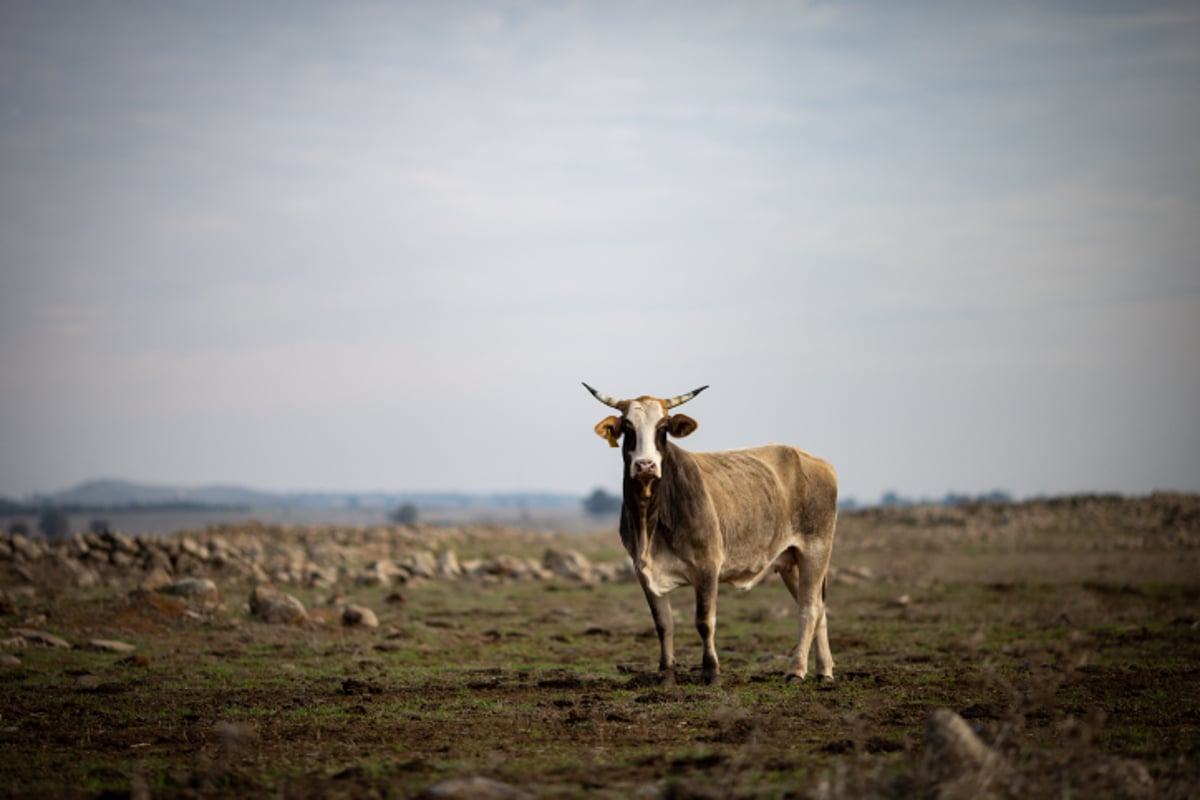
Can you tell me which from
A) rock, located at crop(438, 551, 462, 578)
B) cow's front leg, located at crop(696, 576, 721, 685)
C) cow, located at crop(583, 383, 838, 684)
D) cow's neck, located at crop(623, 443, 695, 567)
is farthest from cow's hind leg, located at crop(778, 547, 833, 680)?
rock, located at crop(438, 551, 462, 578)

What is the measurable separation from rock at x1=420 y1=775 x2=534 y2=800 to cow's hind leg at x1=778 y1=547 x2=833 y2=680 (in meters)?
6.61

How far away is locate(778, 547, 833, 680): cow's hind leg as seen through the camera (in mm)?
13109

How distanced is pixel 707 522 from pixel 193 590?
13545mm

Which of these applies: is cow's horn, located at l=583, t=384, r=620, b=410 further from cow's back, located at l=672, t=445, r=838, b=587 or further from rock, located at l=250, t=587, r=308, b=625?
rock, located at l=250, t=587, r=308, b=625

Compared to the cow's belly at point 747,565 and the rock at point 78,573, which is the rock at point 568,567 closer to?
the rock at point 78,573

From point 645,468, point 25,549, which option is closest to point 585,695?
point 645,468

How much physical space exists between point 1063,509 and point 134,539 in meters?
45.0

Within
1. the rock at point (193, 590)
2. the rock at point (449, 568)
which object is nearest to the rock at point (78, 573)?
the rock at point (193, 590)

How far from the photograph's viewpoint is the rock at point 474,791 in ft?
22.5

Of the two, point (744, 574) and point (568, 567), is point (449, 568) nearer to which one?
point (568, 567)

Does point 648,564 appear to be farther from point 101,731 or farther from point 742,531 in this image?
point 101,731

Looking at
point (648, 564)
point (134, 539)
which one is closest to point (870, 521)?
point (134, 539)

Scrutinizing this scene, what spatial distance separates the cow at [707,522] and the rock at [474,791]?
16.3 ft

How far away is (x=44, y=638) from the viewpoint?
56.5 feet
